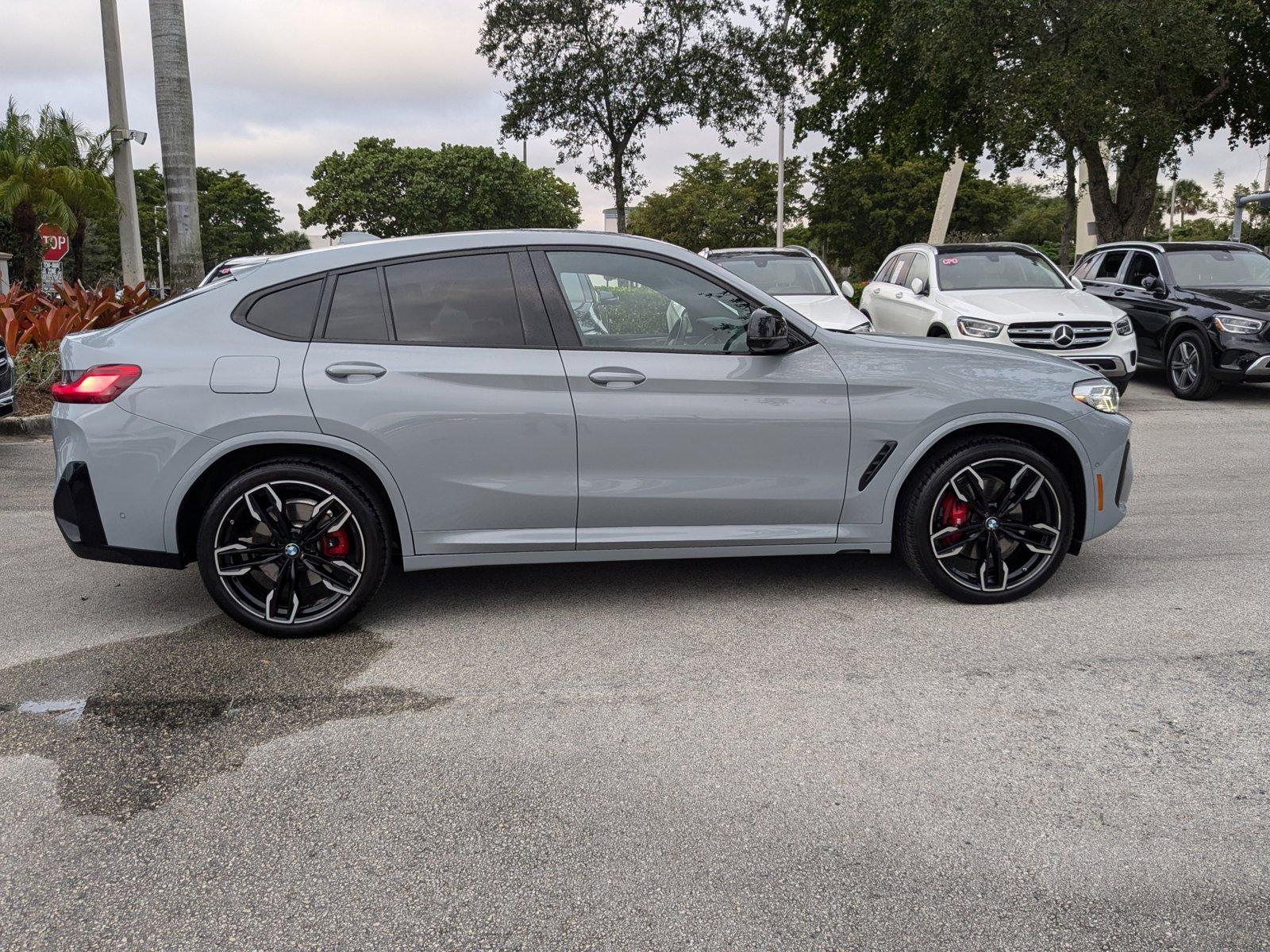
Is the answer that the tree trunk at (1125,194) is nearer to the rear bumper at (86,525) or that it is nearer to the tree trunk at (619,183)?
the tree trunk at (619,183)

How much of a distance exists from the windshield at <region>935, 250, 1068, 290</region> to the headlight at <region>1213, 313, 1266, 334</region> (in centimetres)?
164

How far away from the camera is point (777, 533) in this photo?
4555 millimetres

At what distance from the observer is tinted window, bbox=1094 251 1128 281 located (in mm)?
13359

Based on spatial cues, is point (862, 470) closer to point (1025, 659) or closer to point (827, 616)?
point (827, 616)

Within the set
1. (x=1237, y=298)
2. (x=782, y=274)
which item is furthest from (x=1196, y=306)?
(x=782, y=274)

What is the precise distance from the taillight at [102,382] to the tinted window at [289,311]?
0.50 metres

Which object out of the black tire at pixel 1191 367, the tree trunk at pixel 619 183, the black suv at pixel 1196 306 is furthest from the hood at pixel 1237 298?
the tree trunk at pixel 619 183

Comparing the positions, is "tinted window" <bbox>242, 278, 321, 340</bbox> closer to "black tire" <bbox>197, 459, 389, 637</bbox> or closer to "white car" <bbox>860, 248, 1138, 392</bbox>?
"black tire" <bbox>197, 459, 389, 637</bbox>

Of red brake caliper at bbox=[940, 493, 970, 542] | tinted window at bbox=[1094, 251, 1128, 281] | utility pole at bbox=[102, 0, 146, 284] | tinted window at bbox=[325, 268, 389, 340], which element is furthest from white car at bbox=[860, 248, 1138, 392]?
utility pole at bbox=[102, 0, 146, 284]

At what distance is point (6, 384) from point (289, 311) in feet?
21.3

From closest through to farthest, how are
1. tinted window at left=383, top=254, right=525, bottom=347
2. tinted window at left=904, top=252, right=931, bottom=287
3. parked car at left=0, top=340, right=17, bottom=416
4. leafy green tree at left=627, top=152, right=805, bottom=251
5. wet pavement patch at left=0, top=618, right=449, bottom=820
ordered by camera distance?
1. wet pavement patch at left=0, top=618, right=449, bottom=820
2. tinted window at left=383, top=254, right=525, bottom=347
3. parked car at left=0, top=340, right=17, bottom=416
4. tinted window at left=904, top=252, right=931, bottom=287
5. leafy green tree at left=627, top=152, right=805, bottom=251

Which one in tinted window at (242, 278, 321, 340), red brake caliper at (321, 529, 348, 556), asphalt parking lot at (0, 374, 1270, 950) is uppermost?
tinted window at (242, 278, 321, 340)

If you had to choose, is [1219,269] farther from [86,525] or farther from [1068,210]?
[1068,210]

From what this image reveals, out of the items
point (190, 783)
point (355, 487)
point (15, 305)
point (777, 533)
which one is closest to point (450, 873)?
point (190, 783)
